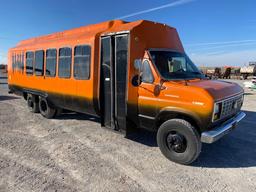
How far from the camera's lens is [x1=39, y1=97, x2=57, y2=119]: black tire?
334 inches

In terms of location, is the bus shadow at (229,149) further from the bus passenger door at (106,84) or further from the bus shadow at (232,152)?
the bus passenger door at (106,84)

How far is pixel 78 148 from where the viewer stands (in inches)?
218

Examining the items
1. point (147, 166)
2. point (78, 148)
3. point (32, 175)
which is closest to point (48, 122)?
point (78, 148)

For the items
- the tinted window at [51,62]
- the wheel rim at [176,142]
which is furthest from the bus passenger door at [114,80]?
the tinted window at [51,62]

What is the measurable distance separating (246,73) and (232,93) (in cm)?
4313

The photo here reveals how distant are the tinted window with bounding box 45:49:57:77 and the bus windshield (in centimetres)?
404

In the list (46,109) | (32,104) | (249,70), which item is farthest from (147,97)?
(249,70)

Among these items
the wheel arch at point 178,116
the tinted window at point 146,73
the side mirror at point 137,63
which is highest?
the side mirror at point 137,63

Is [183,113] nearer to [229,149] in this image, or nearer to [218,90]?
[218,90]

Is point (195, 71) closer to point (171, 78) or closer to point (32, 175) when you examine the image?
point (171, 78)

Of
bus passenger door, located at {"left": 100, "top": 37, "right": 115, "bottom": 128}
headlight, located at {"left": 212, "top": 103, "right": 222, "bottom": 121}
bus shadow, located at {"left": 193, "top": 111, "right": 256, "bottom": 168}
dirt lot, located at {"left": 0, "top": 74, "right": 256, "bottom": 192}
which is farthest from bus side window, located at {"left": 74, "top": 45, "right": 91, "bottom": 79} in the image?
bus shadow, located at {"left": 193, "top": 111, "right": 256, "bottom": 168}

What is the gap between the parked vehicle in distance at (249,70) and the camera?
1636 inches

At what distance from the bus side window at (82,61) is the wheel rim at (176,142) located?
9.67 feet

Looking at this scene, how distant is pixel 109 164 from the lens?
4.68 meters
